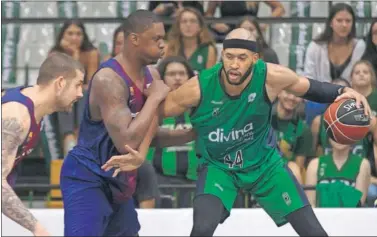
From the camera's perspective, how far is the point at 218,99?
22.1 feet

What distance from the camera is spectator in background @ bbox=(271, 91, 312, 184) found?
9062 millimetres

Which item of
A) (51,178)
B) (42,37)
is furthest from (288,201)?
(42,37)

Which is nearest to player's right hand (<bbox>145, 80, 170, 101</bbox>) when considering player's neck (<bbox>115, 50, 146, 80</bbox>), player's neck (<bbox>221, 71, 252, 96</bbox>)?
player's neck (<bbox>115, 50, 146, 80</bbox>)

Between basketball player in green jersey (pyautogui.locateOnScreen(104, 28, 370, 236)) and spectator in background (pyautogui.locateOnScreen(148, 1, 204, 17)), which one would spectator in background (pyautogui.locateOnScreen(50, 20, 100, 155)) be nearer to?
spectator in background (pyautogui.locateOnScreen(148, 1, 204, 17))

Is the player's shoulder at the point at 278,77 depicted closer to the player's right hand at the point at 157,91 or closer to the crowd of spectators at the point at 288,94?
the player's right hand at the point at 157,91

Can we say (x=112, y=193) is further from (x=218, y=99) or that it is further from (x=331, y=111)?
(x=331, y=111)

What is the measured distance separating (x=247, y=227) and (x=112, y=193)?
6.08ft

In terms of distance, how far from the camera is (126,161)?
6477 mm

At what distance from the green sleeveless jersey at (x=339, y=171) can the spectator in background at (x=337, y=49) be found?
3.21 ft

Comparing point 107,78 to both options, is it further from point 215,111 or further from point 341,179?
point 341,179

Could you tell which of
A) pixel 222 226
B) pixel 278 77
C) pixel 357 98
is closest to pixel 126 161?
pixel 278 77

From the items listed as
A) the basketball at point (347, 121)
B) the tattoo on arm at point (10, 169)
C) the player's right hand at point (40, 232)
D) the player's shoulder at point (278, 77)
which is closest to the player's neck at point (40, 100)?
the tattoo on arm at point (10, 169)

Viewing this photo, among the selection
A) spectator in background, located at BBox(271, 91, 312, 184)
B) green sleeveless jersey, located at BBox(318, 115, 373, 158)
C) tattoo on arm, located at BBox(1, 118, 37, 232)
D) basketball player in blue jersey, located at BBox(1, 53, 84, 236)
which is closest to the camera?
tattoo on arm, located at BBox(1, 118, 37, 232)

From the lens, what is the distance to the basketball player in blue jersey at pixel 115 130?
6453 millimetres
